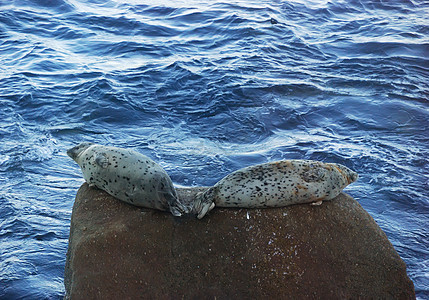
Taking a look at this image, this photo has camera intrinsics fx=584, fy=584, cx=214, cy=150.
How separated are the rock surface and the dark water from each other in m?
1.47

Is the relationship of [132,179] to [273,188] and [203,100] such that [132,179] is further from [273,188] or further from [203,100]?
[203,100]

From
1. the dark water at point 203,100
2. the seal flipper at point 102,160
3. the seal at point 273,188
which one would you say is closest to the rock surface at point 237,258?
the seal at point 273,188

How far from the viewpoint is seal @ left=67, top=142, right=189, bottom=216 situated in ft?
15.0

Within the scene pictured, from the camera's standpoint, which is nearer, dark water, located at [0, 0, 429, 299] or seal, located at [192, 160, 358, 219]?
seal, located at [192, 160, 358, 219]

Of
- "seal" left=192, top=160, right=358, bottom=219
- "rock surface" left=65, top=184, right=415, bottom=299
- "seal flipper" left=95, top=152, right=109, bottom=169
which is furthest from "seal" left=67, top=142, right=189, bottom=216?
"seal" left=192, top=160, right=358, bottom=219

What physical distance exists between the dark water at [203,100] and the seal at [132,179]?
59.6 inches

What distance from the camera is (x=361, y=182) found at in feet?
25.6

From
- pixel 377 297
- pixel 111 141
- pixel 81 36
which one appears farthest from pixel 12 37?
pixel 377 297

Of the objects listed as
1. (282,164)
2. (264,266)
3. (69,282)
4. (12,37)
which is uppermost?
(282,164)

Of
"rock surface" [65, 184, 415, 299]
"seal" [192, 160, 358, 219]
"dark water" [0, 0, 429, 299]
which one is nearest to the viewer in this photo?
"rock surface" [65, 184, 415, 299]

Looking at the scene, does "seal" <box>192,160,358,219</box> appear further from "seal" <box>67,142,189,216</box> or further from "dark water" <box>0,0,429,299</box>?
"dark water" <box>0,0,429,299</box>

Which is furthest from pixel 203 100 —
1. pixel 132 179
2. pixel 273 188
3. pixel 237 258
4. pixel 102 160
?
pixel 237 258

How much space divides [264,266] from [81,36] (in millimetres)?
10440

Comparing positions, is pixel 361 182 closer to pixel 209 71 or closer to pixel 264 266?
pixel 264 266
